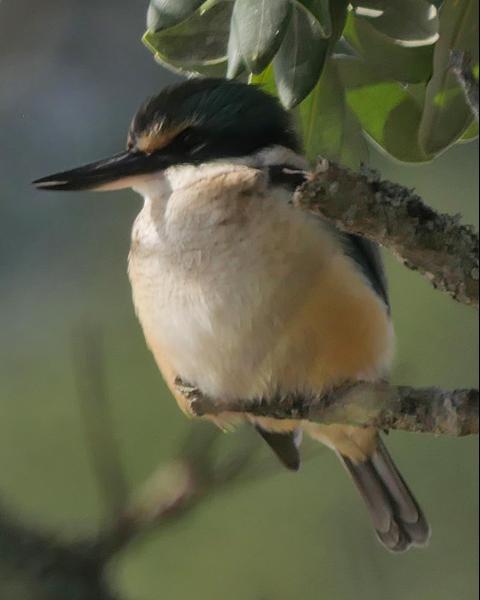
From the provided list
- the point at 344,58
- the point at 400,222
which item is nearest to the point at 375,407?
the point at 400,222

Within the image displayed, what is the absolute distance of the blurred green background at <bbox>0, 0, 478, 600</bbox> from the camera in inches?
26.6

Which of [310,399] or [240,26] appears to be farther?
[310,399]

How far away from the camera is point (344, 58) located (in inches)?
24.6

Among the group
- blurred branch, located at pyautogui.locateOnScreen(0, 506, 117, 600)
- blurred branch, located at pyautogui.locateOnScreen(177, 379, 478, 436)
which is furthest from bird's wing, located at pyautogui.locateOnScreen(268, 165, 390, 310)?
blurred branch, located at pyautogui.locateOnScreen(0, 506, 117, 600)

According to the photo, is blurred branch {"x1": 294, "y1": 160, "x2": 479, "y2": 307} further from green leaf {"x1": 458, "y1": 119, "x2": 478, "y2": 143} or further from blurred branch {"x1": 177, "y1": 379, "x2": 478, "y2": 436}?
green leaf {"x1": 458, "y1": 119, "x2": 478, "y2": 143}

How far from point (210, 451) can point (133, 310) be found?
0.12 metres

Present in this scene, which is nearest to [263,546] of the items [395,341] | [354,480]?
[354,480]

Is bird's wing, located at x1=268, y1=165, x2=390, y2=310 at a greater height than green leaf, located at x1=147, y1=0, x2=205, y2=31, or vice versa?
green leaf, located at x1=147, y1=0, x2=205, y2=31

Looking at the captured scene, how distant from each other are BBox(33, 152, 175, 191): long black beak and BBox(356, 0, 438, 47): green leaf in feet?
0.60

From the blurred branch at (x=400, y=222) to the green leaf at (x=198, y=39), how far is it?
0.13 m

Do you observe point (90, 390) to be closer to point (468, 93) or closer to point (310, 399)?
point (310, 399)

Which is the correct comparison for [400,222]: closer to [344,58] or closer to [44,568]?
[344,58]

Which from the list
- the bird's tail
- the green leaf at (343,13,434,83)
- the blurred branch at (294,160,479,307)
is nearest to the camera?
the blurred branch at (294,160,479,307)

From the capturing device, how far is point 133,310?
2.43 ft
